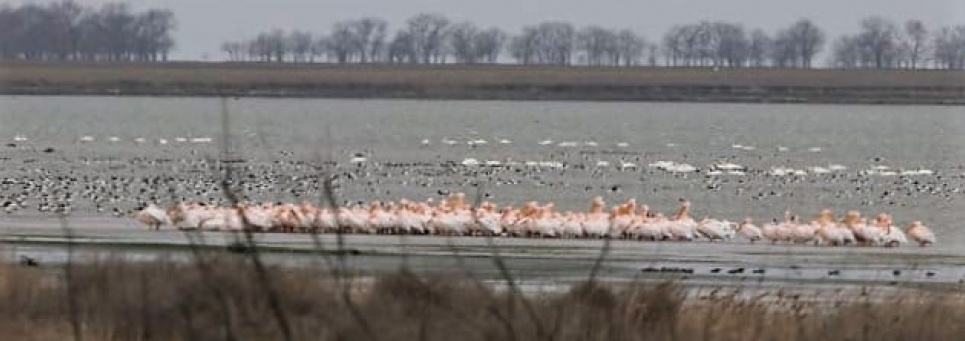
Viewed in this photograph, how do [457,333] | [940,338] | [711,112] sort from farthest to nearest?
1. [711,112]
2. [940,338]
3. [457,333]

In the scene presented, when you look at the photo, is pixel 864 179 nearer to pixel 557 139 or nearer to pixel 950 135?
pixel 557 139

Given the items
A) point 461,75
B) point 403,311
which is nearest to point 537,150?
point 403,311

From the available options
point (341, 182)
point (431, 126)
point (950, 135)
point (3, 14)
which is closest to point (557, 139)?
point (431, 126)

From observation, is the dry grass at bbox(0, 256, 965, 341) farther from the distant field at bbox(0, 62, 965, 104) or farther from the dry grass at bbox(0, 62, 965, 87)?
the distant field at bbox(0, 62, 965, 104)

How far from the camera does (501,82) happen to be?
12500 cm

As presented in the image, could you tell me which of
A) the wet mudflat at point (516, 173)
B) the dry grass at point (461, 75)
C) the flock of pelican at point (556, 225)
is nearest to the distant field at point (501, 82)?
the dry grass at point (461, 75)

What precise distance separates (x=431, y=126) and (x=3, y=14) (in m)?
43.7

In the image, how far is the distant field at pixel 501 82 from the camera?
123625 mm

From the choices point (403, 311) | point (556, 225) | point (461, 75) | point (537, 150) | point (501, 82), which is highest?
point (403, 311)

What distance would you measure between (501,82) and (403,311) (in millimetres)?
111930

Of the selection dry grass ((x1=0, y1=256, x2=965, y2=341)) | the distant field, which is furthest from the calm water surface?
the distant field

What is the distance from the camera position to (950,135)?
301 feet

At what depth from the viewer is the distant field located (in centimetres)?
12362

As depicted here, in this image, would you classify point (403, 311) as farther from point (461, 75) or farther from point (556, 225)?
point (461, 75)
